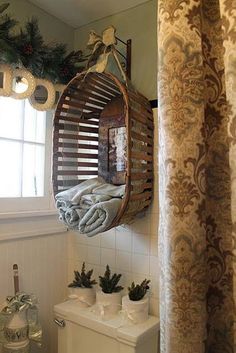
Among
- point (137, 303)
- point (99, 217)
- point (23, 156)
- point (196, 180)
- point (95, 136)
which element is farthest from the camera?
point (95, 136)

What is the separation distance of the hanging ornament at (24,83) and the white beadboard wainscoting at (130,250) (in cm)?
65

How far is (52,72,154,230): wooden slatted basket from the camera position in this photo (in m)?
1.28

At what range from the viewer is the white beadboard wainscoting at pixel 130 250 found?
4.87ft

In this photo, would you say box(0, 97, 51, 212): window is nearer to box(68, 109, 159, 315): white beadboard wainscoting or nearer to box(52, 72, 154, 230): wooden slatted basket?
box(52, 72, 154, 230): wooden slatted basket

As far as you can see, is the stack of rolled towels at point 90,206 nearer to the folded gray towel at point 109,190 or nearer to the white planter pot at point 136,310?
the folded gray towel at point 109,190

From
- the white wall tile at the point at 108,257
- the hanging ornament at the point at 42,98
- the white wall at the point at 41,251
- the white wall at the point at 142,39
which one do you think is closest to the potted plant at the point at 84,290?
the white wall tile at the point at 108,257

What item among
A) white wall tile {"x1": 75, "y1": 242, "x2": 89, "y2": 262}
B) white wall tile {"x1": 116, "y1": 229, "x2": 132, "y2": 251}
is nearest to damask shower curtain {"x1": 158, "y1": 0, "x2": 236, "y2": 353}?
white wall tile {"x1": 116, "y1": 229, "x2": 132, "y2": 251}

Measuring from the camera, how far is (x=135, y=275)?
1554 mm

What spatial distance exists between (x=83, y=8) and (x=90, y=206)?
46.1 inches

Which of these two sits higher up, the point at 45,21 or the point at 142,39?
the point at 45,21

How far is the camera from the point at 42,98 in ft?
5.24

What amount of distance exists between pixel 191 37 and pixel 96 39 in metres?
1.02

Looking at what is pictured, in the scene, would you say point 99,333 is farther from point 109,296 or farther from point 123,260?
point 123,260

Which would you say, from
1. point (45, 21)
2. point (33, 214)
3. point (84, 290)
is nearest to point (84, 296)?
point (84, 290)
